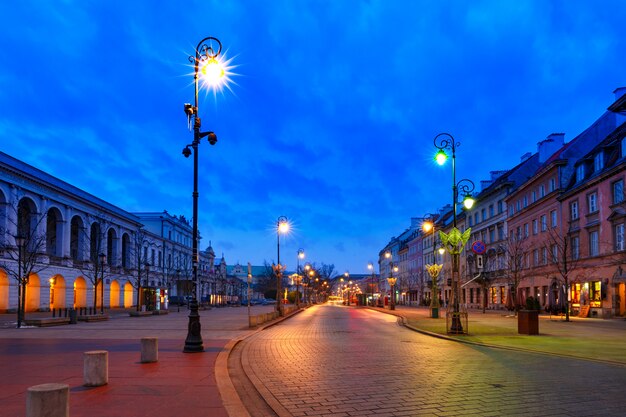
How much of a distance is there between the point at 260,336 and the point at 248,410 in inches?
570

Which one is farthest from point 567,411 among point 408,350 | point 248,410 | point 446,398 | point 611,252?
point 611,252

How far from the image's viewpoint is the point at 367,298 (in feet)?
288

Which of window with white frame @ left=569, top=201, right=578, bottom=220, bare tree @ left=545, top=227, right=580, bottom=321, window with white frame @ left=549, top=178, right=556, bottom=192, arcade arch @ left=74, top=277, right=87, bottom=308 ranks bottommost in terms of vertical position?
arcade arch @ left=74, top=277, right=87, bottom=308

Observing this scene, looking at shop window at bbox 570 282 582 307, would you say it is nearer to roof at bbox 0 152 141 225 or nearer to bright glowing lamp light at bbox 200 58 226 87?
bright glowing lamp light at bbox 200 58 226 87

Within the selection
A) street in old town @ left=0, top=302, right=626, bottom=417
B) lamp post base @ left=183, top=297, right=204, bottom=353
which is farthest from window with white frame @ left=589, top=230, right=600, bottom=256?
lamp post base @ left=183, top=297, right=204, bottom=353

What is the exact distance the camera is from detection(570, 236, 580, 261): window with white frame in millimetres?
42750

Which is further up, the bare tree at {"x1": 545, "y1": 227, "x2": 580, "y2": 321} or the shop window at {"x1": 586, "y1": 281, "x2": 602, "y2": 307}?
the bare tree at {"x1": 545, "y1": 227, "x2": 580, "y2": 321}

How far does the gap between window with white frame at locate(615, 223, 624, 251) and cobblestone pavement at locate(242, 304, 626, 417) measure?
24670mm

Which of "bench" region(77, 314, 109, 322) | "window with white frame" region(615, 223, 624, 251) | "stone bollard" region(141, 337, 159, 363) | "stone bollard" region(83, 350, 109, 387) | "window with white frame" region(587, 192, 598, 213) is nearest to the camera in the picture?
"stone bollard" region(83, 350, 109, 387)

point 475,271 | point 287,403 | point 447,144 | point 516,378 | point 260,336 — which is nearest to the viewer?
point 287,403

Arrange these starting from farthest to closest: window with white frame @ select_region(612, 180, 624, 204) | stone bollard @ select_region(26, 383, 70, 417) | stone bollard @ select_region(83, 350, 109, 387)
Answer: window with white frame @ select_region(612, 180, 624, 204) → stone bollard @ select_region(83, 350, 109, 387) → stone bollard @ select_region(26, 383, 70, 417)

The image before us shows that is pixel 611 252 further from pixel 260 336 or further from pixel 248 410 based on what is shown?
pixel 248 410

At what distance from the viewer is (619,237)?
36.4 m

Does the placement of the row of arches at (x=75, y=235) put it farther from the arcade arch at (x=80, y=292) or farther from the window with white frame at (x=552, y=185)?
the window with white frame at (x=552, y=185)
